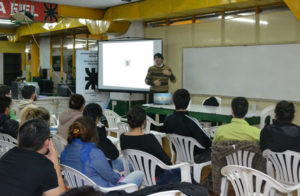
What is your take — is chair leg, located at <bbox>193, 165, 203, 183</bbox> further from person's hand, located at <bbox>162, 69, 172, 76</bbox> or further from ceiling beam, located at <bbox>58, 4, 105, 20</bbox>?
ceiling beam, located at <bbox>58, 4, 105, 20</bbox>

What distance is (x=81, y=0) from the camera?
749cm

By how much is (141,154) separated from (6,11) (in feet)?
17.9

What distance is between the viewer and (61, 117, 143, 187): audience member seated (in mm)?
2469

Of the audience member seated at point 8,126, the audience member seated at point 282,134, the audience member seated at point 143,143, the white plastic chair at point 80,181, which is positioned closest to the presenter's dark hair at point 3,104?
the audience member seated at point 8,126

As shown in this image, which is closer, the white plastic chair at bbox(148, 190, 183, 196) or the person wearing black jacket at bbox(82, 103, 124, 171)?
the white plastic chair at bbox(148, 190, 183, 196)

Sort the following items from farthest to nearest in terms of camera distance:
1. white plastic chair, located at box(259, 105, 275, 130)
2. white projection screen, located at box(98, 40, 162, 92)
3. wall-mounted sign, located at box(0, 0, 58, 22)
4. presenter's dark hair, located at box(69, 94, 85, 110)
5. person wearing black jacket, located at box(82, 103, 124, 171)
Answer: white projection screen, located at box(98, 40, 162, 92)
wall-mounted sign, located at box(0, 0, 58, 22)
white plastic chair, located at box(259, 105, 275, 130)
presenter's dark hair, located at box(69, 94, 85, 110)
person wearing black jacket, located at box(82, 103, 124, 171)

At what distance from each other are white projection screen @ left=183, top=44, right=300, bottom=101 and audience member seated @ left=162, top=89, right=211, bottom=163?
264 centimetres

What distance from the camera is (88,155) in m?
2.48

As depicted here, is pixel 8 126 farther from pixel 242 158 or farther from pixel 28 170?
pixel 242 158

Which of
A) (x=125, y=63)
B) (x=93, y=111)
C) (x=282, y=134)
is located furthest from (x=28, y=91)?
(x=125, y=63)

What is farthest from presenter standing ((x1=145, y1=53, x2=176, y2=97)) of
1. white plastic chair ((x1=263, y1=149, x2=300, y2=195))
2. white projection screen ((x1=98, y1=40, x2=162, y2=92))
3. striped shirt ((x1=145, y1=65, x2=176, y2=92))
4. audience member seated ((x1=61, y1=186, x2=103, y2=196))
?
audience member seated ((x1=61, y1=186, x2=103, y2=196))

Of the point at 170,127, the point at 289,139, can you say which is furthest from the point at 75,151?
the point at 289,139

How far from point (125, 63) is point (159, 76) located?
147 centimetres

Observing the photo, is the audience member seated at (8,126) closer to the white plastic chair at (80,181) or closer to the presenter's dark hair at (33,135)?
the white plastic chair at (80,181)
